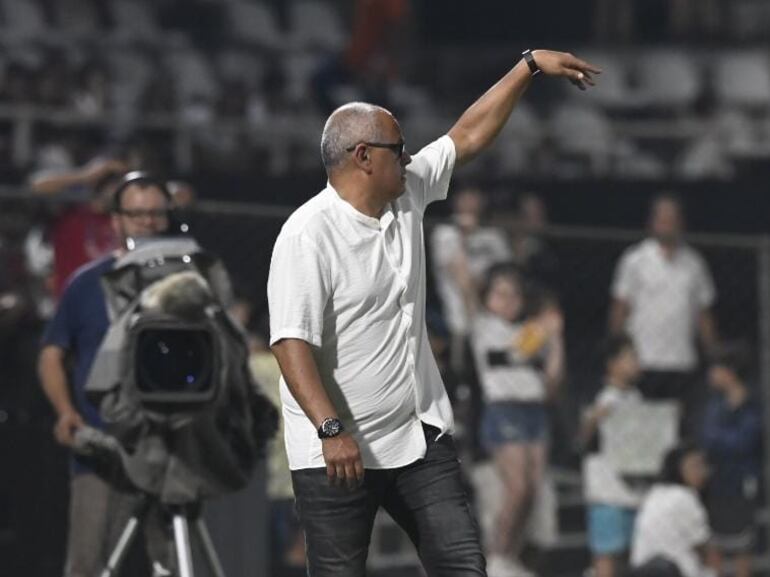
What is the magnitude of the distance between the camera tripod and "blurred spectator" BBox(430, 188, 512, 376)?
3574 millimetres

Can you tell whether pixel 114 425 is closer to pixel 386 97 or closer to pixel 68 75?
pixel 68 75

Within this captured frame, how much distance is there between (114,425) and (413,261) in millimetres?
1934

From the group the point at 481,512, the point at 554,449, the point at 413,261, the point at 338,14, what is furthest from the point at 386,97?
the point at 413,261

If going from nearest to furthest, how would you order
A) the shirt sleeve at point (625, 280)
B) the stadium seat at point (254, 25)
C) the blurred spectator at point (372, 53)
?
the shirt sleeve at point (625, 280), the blurred spectator at point (372, 53), the stadium seat at point (254, 25)

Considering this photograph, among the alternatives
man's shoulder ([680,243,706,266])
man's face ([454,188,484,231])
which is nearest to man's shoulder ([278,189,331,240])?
man's shoulder ([680,243,706,266])

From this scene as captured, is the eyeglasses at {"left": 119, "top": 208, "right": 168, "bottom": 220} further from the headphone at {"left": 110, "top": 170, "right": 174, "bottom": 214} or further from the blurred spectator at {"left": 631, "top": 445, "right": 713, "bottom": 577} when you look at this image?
the blurred spectator at {"left": 631, "top": 445, "right": 713, "bottom": 577}

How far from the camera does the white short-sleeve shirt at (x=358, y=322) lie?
6102 mm

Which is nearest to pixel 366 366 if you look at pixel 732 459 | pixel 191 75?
pixel 732 459

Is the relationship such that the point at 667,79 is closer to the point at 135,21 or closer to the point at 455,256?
the point at 135,21

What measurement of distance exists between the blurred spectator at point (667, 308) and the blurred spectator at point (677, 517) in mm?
982

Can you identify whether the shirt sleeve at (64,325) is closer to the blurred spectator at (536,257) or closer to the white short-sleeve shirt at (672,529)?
the white short-sleeve shirt at (672,529)

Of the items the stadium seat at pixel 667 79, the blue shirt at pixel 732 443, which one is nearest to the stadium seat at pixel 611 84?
the stadium seat at pixel 667 79

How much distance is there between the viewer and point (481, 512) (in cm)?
1148

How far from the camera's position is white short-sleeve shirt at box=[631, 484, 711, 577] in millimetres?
11086
